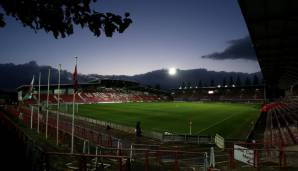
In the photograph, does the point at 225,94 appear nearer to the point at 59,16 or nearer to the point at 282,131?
the point at 282,131

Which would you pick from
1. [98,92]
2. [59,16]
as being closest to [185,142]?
[59,16]

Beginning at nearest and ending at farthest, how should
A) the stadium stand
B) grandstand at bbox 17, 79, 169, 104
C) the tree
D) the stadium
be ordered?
the tree < the stadium < the stadium stand < grandstand at bbox 17, 79, 169, 104

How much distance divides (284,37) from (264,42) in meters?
1.35

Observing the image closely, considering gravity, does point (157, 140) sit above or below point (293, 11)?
below

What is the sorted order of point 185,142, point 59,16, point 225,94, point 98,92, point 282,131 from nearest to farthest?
1. point 59,16
2. point 185,142
3. point 282,131
4. point 98,92
5. point 225,94

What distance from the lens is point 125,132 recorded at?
1401 inches

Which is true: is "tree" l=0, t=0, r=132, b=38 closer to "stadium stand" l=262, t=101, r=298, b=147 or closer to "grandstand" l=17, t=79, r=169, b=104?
"stadium stand" l=262, t=101, r=298, b=147

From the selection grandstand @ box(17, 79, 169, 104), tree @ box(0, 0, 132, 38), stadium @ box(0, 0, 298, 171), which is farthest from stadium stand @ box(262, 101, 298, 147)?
grandstand @ box(17, 79, 169, 104)

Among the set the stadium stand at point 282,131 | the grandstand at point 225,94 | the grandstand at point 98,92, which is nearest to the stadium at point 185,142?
the stadium stand at point 282,131

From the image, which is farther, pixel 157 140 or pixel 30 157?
pixel 157 140

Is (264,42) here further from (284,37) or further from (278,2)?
(278,2)

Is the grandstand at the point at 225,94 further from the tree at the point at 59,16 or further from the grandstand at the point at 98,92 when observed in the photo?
the tree at the point at 59,16

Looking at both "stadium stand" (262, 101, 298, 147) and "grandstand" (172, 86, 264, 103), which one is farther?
"grandstand" (172, 86, 264, 103)

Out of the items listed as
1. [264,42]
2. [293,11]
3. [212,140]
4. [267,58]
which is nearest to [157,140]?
[212,140]
